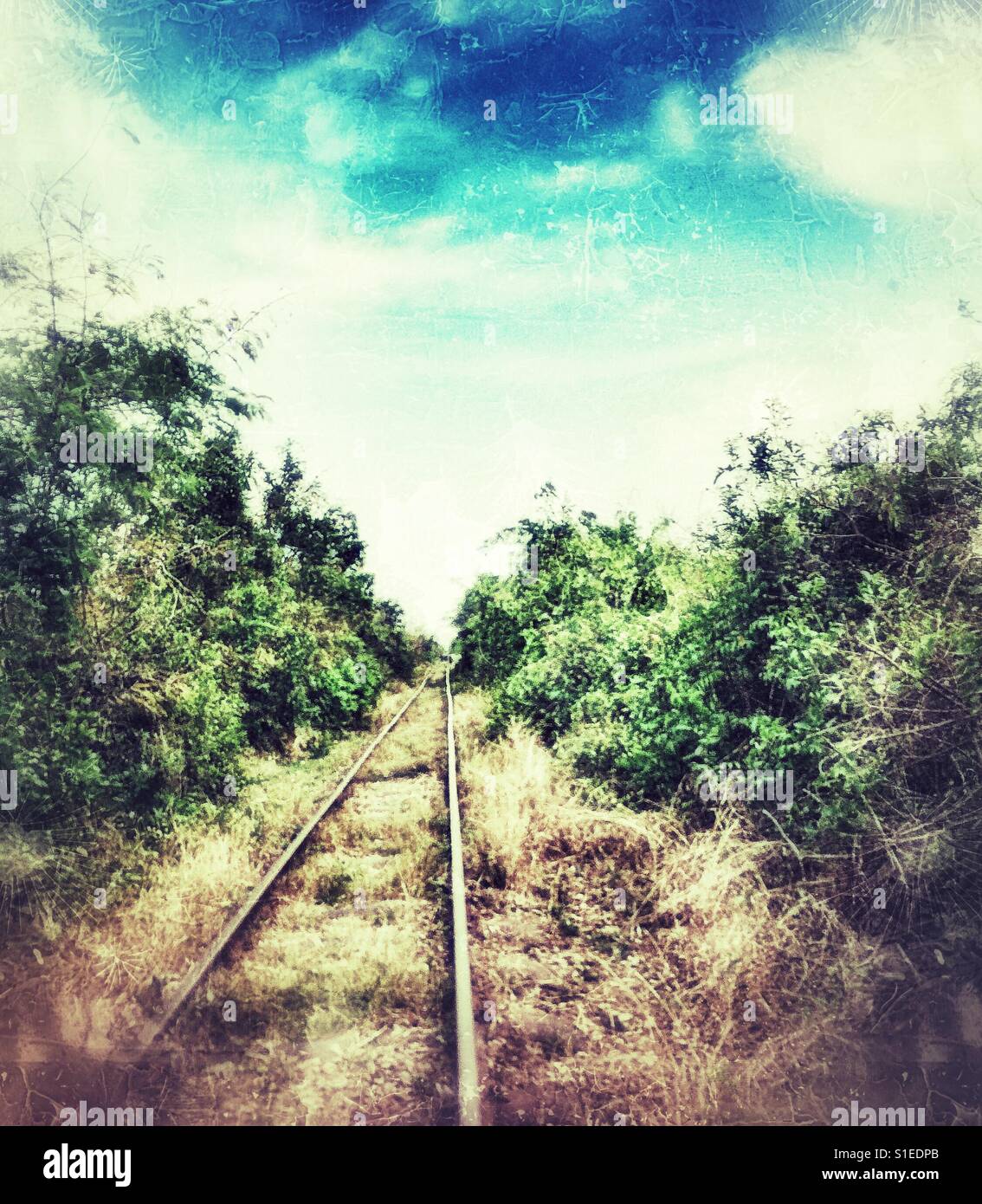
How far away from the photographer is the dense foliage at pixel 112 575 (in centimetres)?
605

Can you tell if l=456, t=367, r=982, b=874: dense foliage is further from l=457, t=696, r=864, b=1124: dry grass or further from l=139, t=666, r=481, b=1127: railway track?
l=139, t=666, r=481, b=1127: railway track

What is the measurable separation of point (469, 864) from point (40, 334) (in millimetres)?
6202

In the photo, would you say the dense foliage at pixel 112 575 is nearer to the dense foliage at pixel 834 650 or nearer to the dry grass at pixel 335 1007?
the dry grass at pixel 335 1007

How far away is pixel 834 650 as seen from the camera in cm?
523

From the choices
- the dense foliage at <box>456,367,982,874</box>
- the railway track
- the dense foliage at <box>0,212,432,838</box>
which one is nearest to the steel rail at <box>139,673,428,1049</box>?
the railway track

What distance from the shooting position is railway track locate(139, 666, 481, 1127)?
347 centimetres

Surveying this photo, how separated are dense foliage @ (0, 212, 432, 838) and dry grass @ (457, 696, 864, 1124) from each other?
3.60 metres

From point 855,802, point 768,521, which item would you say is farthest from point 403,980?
point 768,521

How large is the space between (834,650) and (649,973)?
2608mm

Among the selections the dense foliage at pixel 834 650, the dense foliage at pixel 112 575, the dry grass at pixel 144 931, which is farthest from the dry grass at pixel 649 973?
the dense foliage at pixel 112 575

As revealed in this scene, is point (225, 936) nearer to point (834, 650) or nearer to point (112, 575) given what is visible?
point (112, 575)

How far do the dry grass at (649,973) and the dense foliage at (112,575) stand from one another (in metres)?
3.60
